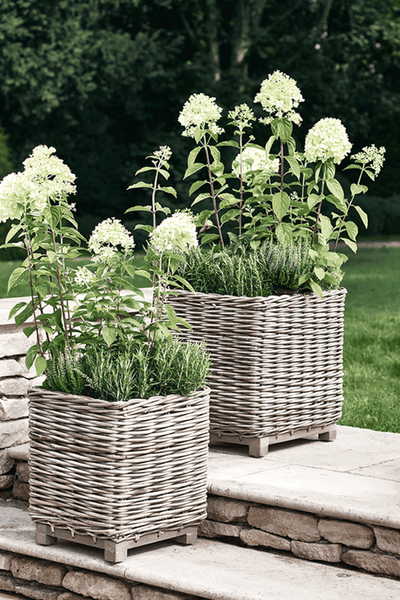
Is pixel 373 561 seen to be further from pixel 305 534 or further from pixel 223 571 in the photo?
pixel 223 571

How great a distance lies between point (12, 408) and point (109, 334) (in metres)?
1.14

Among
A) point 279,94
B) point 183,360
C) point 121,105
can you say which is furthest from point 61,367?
point 121,105

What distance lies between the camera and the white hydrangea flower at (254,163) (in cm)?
361

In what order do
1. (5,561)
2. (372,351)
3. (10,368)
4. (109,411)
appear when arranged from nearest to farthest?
(109,411) → (5,561) → (10,368) → (372,351)

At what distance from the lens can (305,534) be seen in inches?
109

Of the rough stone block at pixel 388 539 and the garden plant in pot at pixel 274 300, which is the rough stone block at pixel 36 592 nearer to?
the garden plant in pot at pixel 274 300

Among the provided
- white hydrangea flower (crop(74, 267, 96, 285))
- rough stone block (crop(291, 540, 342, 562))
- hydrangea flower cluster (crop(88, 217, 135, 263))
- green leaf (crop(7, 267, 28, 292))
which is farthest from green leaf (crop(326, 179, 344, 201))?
rough stone block (crop(291, 540, 342, 562))

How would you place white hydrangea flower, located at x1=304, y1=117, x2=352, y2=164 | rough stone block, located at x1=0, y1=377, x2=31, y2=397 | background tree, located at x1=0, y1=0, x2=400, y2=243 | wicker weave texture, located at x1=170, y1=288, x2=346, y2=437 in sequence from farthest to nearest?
background tree, located at x1=0, y1=0, x2=400, y2=243
rough stone block, located at x1=0, y1=377, x2=31, y2=397
wicker weave texture, located at x1=170, y1=288, x2=346, y2=437
white hydrangea flower, located at x1=304, y1=117, x2=352, y2=164

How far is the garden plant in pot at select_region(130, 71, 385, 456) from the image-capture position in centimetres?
328

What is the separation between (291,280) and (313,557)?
115 centimetres

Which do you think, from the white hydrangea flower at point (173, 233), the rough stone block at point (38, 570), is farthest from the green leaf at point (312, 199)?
the rough stone block at point (38, 570)

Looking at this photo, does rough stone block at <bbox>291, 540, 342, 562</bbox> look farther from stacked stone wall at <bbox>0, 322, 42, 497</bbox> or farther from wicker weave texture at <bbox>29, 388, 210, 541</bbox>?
stacked stone wall at <bbox>0, 322, 42, 497</bbox>

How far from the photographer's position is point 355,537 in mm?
2672

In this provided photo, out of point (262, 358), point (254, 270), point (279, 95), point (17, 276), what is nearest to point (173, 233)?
point (17, 276)
